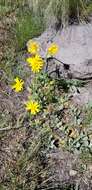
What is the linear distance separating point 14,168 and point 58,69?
0.87 m

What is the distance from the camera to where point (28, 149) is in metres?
2.62

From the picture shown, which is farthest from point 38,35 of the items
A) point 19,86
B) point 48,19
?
point 19,86

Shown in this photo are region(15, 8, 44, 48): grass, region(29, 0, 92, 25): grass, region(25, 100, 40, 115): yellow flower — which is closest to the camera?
region(25, 100, 40, 115): yellow flower

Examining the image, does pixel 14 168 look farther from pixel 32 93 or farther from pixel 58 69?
pixel 58 69

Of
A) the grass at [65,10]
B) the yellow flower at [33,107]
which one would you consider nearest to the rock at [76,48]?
the grass at [65,10]

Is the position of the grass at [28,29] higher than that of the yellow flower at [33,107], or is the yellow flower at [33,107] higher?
the grass at [28,29]

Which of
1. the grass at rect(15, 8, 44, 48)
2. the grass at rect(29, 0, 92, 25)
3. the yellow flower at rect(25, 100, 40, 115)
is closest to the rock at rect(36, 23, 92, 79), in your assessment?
the grass at rect(29, 0, 92, 25)

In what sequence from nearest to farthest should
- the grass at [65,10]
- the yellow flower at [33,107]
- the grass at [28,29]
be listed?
the yellow flower at [33,107]
the grass at [65,10]
the grass at [28,29]

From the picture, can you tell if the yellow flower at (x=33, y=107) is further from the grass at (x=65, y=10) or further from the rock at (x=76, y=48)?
the grass at (x=65, y=10)

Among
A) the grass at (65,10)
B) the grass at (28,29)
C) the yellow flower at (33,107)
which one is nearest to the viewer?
the yellow flower at (33,107)

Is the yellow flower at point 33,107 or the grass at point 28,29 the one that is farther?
the grass at point 28,29

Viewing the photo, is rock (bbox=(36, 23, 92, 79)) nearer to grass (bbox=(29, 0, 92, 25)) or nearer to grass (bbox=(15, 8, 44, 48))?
grass (bbox=(29, 0, 92, 25))

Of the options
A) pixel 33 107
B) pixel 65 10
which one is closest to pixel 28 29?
pixel 65 10

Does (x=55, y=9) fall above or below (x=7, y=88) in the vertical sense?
above
